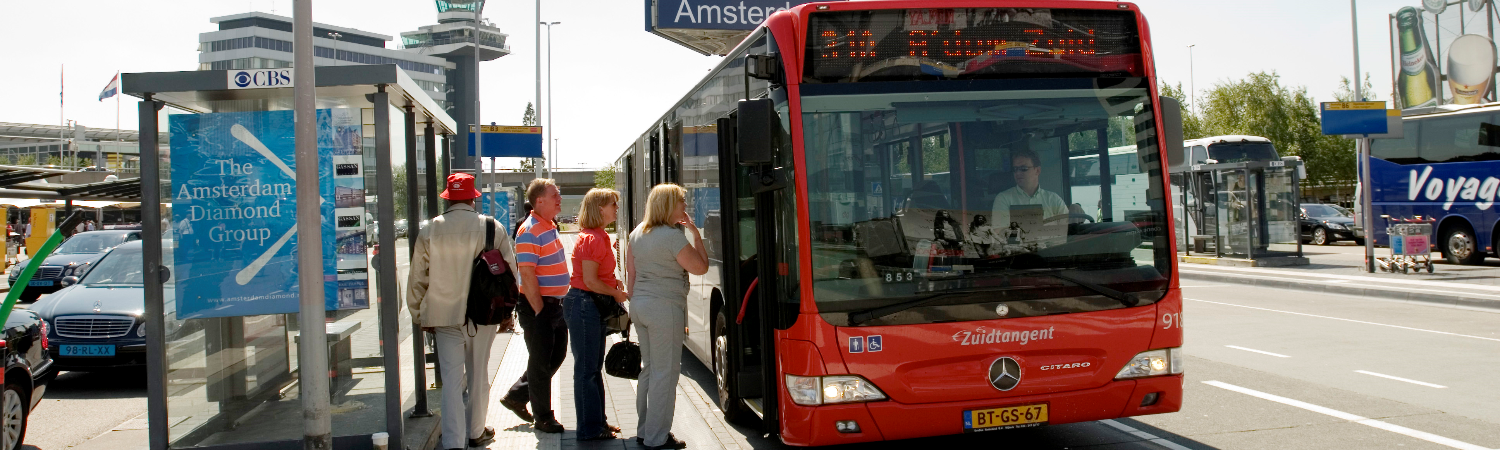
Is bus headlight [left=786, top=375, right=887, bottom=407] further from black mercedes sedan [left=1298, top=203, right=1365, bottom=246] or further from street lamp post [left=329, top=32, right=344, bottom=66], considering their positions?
street lamp post [left=329, top=32, right=344, bottom=66]

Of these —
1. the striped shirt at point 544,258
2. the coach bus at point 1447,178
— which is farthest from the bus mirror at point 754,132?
the coach bus at point 1447,178

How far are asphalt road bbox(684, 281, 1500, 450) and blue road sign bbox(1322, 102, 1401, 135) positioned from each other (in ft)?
25.7

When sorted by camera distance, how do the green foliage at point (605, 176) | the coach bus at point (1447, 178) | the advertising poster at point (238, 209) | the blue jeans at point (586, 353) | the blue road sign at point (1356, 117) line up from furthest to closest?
the green foliage at point (605, 176) → the coach bus at point (1447, 178) → the blue road sign at point (1356, 117) → the blue jeans at point (586, 353) → the advertising poster at point (238, 209)

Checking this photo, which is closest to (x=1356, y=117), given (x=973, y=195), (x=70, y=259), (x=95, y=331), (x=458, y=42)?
(x=973, y=195)

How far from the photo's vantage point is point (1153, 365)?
18.2 feet

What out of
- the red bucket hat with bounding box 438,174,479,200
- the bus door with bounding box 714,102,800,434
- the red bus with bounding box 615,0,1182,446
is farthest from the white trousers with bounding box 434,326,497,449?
the red bus with bounding box 615,0,1182,446

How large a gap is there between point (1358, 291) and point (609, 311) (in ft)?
50.6

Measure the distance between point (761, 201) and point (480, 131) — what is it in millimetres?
19903

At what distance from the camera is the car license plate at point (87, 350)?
942 centimetres

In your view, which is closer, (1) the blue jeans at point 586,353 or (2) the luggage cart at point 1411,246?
(1) the blue jeans at point 586,353

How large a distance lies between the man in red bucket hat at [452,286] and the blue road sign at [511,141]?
19.8m

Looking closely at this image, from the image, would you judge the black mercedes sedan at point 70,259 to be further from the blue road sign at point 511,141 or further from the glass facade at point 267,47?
the glass facade at point 267,47

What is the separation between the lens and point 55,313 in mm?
9578

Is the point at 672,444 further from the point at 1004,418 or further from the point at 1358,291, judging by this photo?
the point at 1358,291
